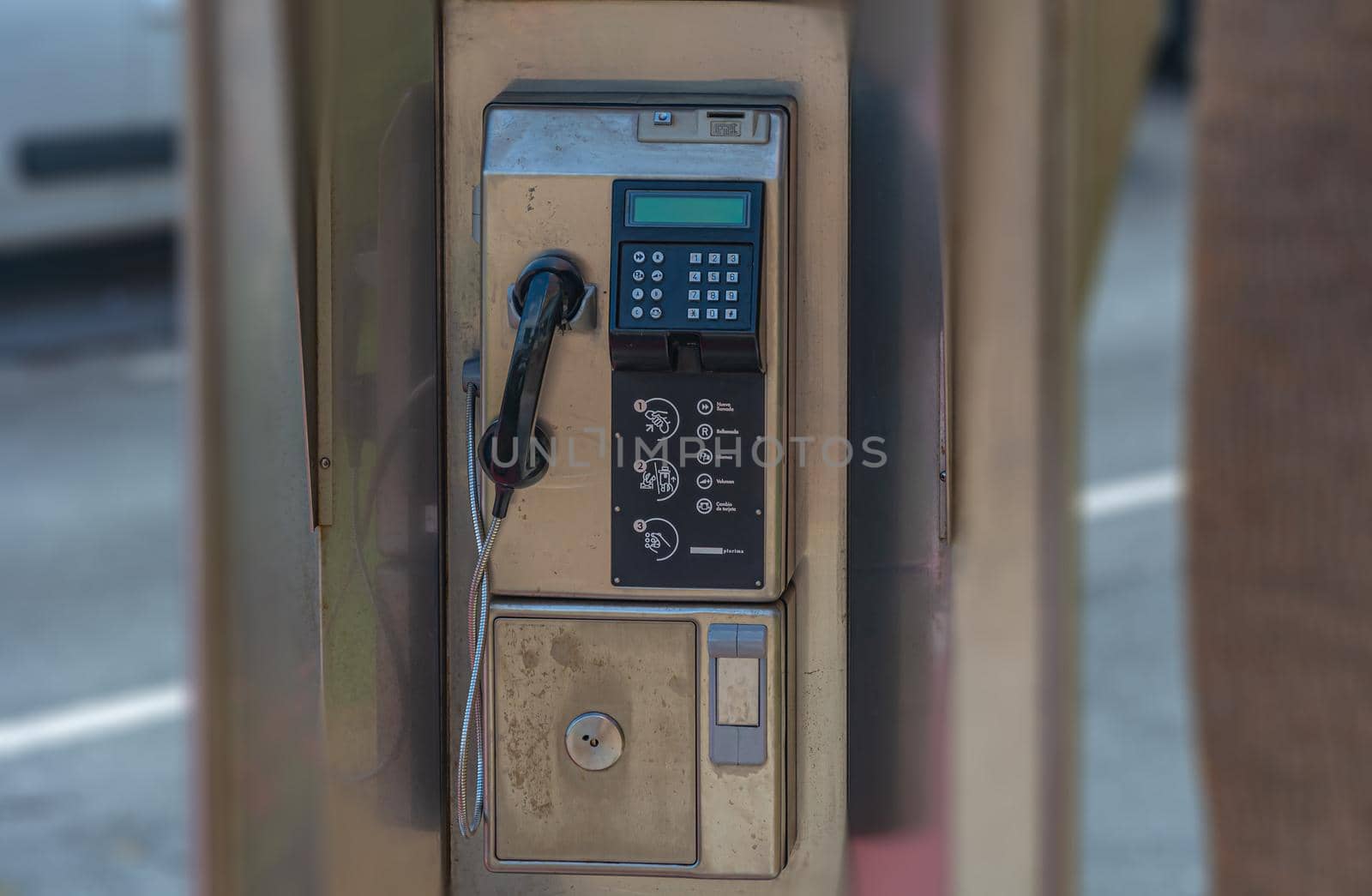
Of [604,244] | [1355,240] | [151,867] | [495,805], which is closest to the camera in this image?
[1355,240]

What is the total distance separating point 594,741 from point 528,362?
0.43m

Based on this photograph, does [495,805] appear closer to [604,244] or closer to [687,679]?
[687,679]

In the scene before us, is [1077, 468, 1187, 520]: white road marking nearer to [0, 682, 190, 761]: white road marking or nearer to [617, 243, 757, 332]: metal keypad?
[0, 682, 190, 761]: white road marking

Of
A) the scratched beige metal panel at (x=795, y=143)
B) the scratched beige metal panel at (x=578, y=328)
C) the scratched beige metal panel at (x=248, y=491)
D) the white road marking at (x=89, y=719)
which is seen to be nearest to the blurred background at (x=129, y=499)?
the white road marking at (x=89, y=719)

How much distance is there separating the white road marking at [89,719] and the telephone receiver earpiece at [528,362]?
2.20 meters

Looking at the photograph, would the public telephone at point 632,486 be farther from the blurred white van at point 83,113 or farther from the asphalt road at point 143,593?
the blurred white van at point 83,113

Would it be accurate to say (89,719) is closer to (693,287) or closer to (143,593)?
(143,593)

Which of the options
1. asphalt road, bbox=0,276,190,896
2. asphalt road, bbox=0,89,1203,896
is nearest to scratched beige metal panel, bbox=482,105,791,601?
asphalt road, bbox=0,89,1203,896

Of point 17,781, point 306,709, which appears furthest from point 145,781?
point 306,709

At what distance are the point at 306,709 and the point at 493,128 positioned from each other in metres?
0.70

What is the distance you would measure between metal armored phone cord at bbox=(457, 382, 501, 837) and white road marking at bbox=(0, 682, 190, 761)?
199cm

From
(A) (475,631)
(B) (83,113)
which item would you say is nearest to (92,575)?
(B) (83,113)

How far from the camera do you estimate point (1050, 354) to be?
5.79 feet

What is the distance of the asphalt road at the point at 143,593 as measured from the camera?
3318 millimetres
